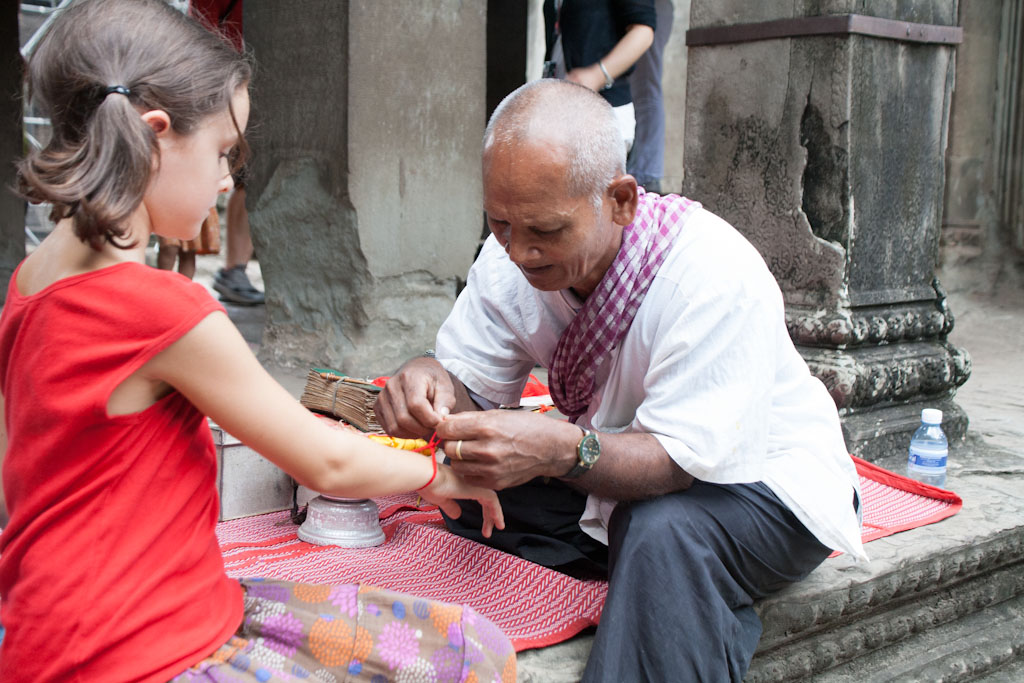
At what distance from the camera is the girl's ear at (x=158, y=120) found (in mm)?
1437

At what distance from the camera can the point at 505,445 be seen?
202cm

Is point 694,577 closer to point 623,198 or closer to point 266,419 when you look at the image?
point 623,198

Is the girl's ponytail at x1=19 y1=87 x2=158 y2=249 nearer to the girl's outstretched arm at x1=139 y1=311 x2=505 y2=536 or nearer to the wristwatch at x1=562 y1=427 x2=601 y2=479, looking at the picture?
the girl's outstretched arm at x1=139 y1=311 x2=505 y2=536

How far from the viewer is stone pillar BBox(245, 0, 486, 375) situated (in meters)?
4.15

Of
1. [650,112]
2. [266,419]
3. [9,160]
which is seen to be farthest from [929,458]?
[9,160]

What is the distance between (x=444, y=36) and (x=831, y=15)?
5.38ft

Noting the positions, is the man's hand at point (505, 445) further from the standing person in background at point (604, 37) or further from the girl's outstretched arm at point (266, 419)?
the standing person in background at point (604, 37)

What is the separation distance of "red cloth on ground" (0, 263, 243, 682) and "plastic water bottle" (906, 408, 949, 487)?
2512mm

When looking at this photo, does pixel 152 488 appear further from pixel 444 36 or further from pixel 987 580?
pixel 444 36

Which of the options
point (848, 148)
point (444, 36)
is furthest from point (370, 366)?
point (848, 148)

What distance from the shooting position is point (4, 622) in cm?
147

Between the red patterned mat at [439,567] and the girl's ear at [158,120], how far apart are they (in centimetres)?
123

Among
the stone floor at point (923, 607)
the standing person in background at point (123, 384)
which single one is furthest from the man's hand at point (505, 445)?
the standing person in background at point (123, 384)

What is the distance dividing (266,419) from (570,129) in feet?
3.00
